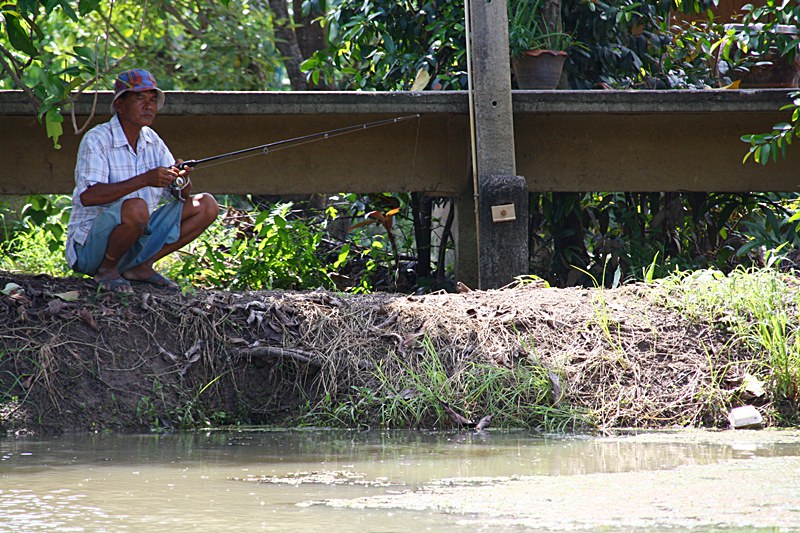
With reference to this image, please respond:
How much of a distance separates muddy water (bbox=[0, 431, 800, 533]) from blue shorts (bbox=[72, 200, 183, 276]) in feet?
4.11

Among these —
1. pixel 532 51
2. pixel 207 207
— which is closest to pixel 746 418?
pixel 207 207

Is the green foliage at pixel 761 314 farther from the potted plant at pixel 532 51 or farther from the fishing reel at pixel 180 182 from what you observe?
the fishing reel at pixel 180 182

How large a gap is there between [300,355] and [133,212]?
1.19 m

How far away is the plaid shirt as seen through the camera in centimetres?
547

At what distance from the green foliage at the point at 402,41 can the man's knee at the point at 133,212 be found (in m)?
2.91

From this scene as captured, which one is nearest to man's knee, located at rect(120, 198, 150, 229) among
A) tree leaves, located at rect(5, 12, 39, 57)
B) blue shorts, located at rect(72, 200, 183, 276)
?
blue shorts, located at rect(72, 200, 183, 276)

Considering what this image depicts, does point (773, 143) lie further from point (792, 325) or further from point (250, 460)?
point (250, 460)

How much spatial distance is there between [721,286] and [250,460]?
2746 mm

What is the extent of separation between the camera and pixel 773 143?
6430 mm

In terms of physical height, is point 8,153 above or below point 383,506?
above

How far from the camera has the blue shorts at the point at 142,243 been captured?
18.2ft

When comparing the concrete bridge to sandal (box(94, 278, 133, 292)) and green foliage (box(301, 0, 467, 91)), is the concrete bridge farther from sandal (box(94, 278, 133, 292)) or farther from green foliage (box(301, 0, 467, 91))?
sandal (box(94, 278, 133, 292))

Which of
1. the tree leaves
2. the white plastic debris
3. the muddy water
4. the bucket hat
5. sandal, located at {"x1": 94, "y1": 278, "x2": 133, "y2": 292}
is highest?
the tree leaves

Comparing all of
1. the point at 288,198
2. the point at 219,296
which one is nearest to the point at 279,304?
the point at 219,296
